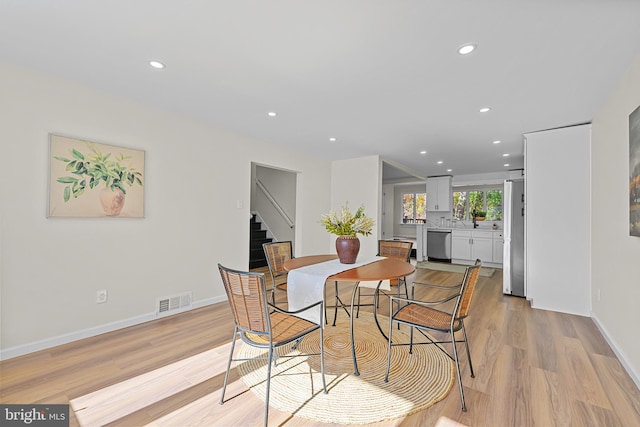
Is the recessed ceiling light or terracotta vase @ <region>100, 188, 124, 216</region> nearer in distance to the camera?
the recessed ceiling light

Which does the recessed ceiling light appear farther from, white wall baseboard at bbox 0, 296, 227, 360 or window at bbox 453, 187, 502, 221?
window at bbox 453, 187, 502, 221

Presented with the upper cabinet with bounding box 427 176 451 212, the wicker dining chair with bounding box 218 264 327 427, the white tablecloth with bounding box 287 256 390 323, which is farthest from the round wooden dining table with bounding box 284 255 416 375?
the upper cabinet with bounding box 427 176 451 212

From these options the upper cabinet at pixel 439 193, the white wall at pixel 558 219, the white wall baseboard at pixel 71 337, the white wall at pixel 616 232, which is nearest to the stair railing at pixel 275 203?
the white wall baseboard at pixel 71 337

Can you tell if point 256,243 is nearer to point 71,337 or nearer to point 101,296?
point 101,296

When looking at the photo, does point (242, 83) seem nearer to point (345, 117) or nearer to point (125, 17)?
point (125, 17)

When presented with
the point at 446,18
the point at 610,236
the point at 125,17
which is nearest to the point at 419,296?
the point at 610,236

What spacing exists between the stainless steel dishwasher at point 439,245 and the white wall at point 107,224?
512cm

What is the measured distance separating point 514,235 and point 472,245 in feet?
8.88

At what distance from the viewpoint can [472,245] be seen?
6715mm

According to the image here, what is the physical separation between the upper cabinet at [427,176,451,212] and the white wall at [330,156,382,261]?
2.95m

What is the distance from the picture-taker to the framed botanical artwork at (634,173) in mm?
1925

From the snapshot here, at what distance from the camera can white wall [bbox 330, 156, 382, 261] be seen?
5.10m

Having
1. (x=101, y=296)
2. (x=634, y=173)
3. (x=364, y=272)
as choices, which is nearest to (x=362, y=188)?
(x=364, y=272)

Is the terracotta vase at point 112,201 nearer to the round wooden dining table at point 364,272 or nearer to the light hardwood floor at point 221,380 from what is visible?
the light hardwood floor at point 221,380
